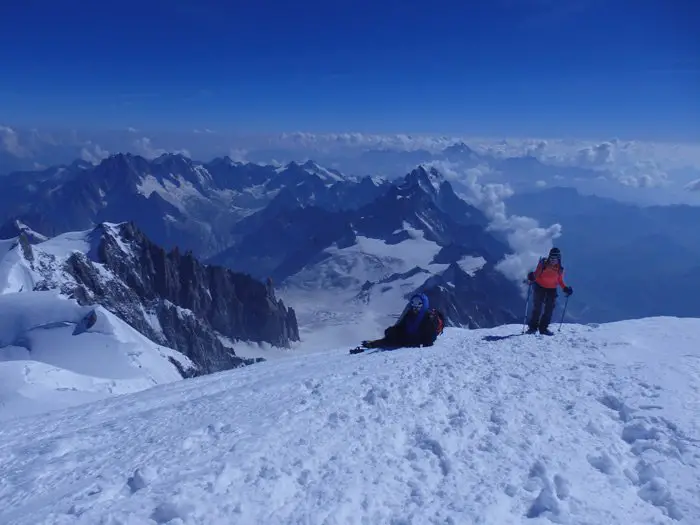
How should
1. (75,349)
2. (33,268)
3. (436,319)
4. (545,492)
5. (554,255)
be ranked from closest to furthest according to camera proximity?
(545,492), (554,255), (436,319), (75,349), (33,268)

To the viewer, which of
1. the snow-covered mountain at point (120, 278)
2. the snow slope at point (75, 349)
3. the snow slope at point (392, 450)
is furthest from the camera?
the snow-covered mountain at point (120, 278)

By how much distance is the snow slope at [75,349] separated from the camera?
291 feet

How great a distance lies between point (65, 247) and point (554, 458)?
196659 mm

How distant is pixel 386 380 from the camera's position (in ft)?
46.6

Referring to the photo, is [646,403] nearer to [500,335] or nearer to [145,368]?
[500,335]

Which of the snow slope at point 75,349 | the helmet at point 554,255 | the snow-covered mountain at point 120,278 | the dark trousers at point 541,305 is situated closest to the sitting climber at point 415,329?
the dark trousers at point 541,305

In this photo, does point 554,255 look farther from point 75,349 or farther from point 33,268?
point 33,268

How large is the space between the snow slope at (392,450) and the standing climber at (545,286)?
5.37m

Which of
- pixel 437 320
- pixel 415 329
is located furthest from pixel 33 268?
pixel 437 320

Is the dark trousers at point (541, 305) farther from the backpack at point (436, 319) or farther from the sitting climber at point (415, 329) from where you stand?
the sitting climber at point (415, 329)

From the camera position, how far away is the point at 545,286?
21344 millimetres

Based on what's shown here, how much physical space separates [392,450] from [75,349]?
11471cm

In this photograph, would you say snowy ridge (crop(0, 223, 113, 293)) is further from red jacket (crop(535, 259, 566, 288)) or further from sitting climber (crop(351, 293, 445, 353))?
red jacket (crop(535, 259, 566, 288))

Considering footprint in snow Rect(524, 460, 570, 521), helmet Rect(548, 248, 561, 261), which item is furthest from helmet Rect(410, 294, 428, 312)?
footprint in snow Rect(524, 460, 570, 521)
